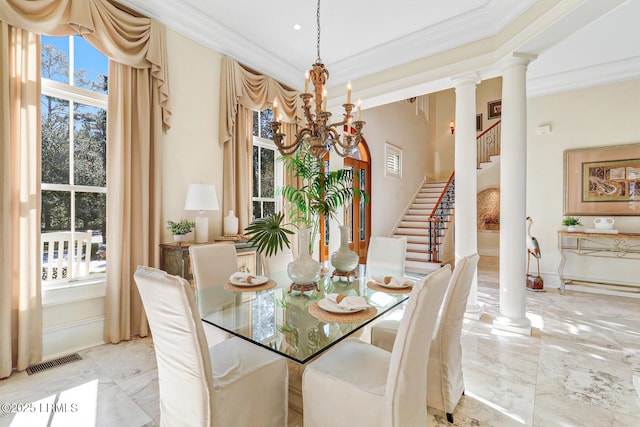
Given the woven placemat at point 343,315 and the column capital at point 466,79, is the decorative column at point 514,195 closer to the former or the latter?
the column capital at point 466,79

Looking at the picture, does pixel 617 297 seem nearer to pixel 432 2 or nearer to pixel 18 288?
pixel 432 2

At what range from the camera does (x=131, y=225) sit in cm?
275

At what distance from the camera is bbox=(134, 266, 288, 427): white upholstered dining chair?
113 centimetres

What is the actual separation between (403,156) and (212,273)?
652cm

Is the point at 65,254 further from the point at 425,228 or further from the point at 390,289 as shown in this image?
the point at 425,228

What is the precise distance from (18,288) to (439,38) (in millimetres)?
4567

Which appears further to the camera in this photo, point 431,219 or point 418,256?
point 418,256

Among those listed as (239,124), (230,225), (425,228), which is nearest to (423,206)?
(425,228)

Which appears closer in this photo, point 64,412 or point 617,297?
point 64,412

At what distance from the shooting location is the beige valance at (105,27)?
2.11 metres

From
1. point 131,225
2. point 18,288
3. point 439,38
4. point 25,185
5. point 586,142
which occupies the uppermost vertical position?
point 439,38

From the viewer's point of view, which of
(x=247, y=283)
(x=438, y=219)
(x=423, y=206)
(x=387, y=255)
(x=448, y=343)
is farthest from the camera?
(x=423, y=206)

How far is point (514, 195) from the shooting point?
9.91 feet

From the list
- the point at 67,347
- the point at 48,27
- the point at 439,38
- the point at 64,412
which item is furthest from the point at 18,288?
the point at 439,38
